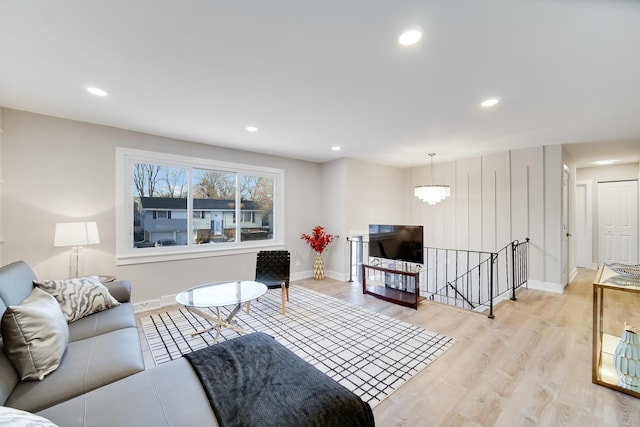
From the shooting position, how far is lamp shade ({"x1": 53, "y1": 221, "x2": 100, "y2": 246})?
9.35ft

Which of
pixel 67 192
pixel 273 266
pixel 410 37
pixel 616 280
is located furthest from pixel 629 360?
pixel 67 192

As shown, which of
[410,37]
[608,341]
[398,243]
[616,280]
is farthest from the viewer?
[398,243]

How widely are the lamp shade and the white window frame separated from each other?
1.79 ft

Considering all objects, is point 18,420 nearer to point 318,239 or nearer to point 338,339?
point 338,339

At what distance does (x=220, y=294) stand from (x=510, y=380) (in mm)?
2866

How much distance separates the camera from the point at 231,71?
2.17 m

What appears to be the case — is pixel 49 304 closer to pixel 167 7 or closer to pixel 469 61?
pixel 167 7

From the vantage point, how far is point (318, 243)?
17.7ft

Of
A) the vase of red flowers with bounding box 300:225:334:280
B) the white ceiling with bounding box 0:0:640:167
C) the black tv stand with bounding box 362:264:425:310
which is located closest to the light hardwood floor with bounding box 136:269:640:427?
the black tv stand with bounding box 362:264:425:310

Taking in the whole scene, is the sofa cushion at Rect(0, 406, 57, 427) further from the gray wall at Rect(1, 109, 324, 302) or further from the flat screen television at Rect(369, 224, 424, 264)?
the flat screen television at Rect(369, 224, 424, 264)

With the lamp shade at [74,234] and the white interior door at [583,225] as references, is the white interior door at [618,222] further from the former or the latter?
the lamp shade at [74,234]

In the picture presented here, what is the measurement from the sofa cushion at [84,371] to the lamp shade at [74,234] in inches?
61.3

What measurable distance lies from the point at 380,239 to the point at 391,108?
2.51 m

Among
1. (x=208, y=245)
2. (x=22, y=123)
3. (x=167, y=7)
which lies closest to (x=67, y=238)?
(x=22, y=123)
